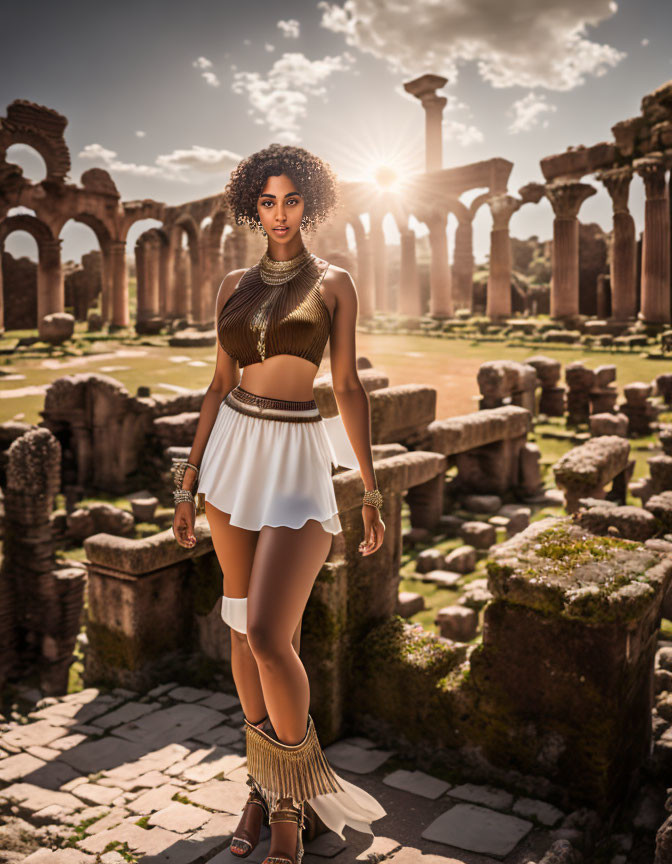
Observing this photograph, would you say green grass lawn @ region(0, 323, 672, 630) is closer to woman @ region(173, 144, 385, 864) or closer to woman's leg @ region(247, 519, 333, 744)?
woman @ region(173, 144, 385, 864)

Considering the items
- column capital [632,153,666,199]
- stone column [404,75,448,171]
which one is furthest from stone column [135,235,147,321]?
column capital [632,153,666,199]

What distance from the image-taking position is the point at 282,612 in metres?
2.15

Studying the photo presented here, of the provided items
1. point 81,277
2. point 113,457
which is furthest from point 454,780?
point 81,277

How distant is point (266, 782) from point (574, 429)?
10.2 meters

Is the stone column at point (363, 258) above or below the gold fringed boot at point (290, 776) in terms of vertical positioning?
above

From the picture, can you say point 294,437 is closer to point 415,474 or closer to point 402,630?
point 402,630

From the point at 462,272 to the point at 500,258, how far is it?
7.34 metres

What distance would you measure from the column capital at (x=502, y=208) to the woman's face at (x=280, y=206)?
28043mm

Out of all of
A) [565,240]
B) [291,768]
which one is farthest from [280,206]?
[565,240]

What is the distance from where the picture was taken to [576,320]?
80.5 feet

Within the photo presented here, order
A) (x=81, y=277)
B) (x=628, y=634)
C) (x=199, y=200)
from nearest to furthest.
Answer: (x=628, y=634) → (x=199, y=200) → (x=81, y=277)

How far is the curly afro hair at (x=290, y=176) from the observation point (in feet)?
7.85

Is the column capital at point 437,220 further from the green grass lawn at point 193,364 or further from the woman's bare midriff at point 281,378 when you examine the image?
the woman's bare midriff at point 281,378

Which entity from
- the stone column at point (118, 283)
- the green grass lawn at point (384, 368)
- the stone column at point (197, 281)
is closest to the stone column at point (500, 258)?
the green grass lawn at point (384, 368)
